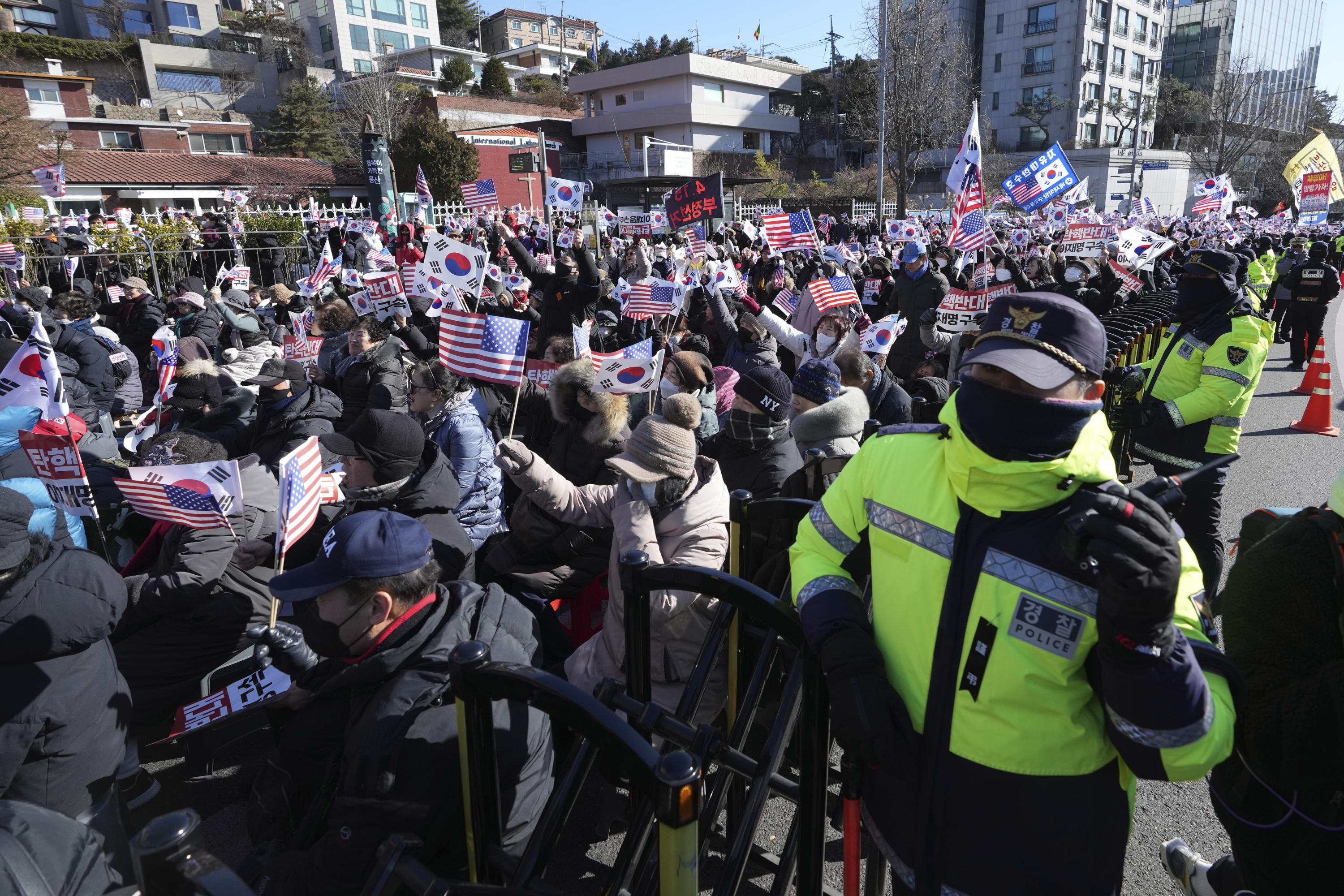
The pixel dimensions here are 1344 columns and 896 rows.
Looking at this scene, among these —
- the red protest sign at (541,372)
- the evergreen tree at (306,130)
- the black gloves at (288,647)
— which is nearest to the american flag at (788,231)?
the red protest sign at (541,372)

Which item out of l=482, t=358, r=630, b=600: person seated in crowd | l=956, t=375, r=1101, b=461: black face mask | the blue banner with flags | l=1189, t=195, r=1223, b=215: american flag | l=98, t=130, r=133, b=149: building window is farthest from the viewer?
l=98, t=130, r=133, b=149: building window

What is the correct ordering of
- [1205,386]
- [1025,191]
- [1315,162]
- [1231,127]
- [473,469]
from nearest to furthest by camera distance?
[1205,386] → [473,469] → [1025,191] → [1315,162] → [1231,127]

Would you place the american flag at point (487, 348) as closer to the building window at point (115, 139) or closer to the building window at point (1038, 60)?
the building window at point (115, 139)

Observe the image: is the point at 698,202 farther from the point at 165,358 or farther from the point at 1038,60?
the point at 1038,60

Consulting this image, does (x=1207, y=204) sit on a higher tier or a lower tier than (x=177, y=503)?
higher

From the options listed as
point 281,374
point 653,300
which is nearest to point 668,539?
point 281,374

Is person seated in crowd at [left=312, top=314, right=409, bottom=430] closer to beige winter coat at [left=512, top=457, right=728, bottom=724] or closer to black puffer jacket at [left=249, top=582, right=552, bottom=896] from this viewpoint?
beige winter coat at [left=512, top=457, right=728, bottom=724]

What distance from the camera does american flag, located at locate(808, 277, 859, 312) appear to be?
8.10 meters

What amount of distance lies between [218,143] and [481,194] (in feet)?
153

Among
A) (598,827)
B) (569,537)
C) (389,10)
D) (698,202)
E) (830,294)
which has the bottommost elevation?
(598,827)

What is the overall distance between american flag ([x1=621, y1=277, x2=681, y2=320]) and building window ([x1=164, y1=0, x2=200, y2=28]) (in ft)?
246

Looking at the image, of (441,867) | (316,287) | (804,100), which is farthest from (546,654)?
(804,100)

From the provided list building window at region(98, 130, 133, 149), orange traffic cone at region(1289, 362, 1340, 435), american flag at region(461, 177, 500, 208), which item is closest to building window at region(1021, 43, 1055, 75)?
american flag at region(461, 177, 500, 208)

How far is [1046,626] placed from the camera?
5.32 feet
